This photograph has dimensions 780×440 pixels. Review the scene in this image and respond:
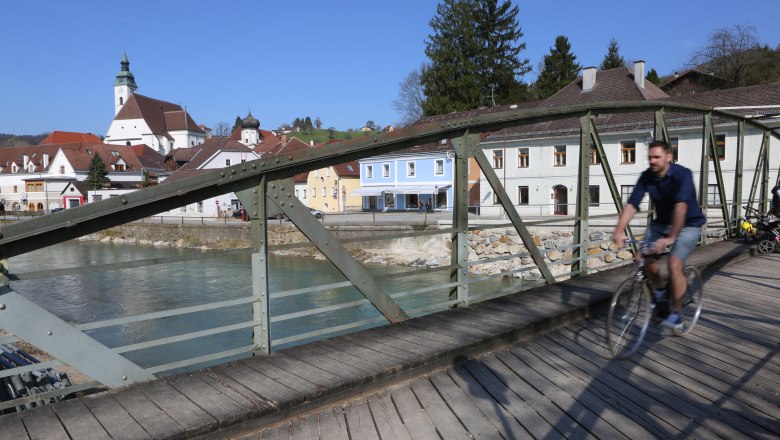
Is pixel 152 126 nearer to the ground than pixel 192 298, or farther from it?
farther from it

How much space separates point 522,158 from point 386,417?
113ft

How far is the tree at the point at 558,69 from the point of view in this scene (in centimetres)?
5331

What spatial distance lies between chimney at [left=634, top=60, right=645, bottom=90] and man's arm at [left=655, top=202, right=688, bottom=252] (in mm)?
35614

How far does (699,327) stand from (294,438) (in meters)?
3.84

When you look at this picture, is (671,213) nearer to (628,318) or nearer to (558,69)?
(628,318)

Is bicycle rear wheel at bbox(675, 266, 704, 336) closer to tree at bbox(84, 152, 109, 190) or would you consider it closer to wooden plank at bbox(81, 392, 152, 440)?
wooden plank at bbox(81, 392, 152, 440)

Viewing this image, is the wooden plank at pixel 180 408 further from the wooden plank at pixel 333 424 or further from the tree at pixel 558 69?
the tree at pixel 558 69

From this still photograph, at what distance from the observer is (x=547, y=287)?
20.6ft

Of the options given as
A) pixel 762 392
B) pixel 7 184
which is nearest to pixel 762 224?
pixel 762 392

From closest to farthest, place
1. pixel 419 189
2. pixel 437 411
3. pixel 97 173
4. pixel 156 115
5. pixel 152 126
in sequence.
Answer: pixel 437 411, pixel 419 189, pixel 97 173, pixel 152 126, pixel 156 115

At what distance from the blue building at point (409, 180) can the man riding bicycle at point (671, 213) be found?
34838 millimetres

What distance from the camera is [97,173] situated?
70562 millimetres

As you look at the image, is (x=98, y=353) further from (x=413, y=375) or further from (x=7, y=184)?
(x=7, y=184)

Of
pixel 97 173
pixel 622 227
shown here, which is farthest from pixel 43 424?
pixel 97 173
